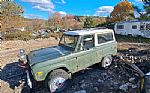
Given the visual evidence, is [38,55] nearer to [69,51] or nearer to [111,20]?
[69,51]

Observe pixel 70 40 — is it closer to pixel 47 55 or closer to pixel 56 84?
pixel 47 55

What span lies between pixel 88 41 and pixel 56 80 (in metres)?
2.13

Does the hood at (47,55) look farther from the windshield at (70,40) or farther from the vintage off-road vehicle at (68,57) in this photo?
the windshield at (70,40)

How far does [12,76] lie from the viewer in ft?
27.6

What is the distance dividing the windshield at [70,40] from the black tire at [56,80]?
1.24m

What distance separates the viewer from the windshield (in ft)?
24.5

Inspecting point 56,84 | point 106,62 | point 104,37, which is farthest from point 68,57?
point 106,62

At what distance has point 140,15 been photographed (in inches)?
1315

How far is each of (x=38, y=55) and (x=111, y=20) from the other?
3591 cm

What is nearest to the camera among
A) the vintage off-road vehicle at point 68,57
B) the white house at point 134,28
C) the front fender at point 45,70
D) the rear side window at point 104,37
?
the front fender at point 45,70

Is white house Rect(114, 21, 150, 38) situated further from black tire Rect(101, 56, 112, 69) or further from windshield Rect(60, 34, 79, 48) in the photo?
windshield Rect(60, 34, 79, 48)

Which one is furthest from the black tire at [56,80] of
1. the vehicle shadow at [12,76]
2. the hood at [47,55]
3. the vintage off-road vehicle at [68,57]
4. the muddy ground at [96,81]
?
the vehicle shadow at [12,76]

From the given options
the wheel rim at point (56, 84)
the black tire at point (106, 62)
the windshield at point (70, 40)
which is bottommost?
the wheel rim at point (56, 84)

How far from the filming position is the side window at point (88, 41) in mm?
7547
